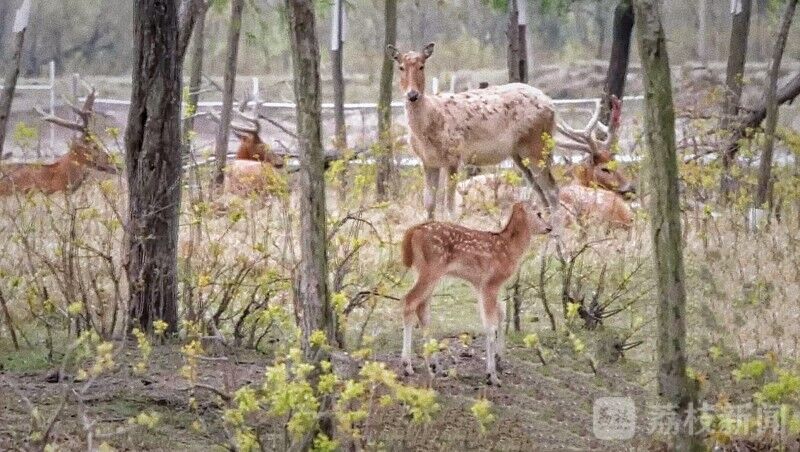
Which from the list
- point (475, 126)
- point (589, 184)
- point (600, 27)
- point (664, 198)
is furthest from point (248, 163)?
point (600, 27)

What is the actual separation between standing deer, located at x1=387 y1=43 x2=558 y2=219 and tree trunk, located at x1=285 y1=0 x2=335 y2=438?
261 inches

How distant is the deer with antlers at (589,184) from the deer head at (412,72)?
1.11 m

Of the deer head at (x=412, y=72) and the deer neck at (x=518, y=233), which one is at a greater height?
the deer head at (x=412, y=72)

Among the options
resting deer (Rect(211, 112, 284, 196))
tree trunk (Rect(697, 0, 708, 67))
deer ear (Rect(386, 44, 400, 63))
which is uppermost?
tree trunk (Rect(697, 0, 708, 67))

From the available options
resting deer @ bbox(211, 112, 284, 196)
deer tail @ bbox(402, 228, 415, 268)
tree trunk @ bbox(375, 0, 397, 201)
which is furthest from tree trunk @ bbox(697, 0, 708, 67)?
deer tail @ bbox(402, 228, 415, 268)

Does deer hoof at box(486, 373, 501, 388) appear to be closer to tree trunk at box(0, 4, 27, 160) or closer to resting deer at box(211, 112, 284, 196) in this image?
resting deer at box(211, 112, 284, 196)

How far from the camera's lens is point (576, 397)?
28.3 feet

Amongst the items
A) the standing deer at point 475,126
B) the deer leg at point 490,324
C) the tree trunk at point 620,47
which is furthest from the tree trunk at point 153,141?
the tree trunk at point 620,47

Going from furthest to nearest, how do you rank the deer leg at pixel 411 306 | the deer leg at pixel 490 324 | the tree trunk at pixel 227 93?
1. the tree trunk at pixel 227 93
2. the deer leg at pixel 490 324
3. the deer leg at pixel 411 306

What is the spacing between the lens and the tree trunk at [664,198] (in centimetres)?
667

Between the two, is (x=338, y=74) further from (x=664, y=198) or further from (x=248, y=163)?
(x=664, y=198)

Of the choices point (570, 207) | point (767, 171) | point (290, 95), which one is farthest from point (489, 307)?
point (290, 95)

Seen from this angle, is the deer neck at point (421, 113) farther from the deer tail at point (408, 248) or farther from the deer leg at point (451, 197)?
the deer tail at point (408, 248)

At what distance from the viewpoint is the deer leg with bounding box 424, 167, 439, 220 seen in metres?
13.2
